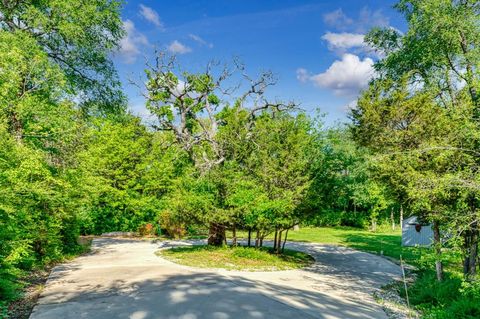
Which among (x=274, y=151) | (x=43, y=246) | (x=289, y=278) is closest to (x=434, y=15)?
(x=274, y=151)

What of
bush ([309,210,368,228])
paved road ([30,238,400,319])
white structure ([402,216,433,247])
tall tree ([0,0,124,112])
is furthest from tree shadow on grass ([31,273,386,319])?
bush ([309,210,368,228])

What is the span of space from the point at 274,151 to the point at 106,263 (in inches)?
272

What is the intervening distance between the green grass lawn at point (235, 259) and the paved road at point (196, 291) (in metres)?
0.72

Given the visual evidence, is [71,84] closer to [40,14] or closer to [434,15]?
[40,14]

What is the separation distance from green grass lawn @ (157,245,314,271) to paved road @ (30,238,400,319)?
717 millimetres

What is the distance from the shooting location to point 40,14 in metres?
10.7

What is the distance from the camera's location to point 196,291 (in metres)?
7.49

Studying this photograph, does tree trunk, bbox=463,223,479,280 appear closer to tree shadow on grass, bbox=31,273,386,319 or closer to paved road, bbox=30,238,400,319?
paved road, bbox=30,238,400,319

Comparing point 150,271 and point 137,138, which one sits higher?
point 137,138

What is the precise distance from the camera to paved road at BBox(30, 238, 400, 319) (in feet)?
20.3

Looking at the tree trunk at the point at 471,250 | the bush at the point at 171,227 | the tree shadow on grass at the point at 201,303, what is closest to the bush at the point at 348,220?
the bush at the point at 171,227

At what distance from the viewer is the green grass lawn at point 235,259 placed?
1141cm

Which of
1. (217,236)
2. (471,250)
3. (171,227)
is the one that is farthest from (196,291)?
(171,227)

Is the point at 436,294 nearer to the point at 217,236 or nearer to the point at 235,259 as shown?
the point at 235,259
